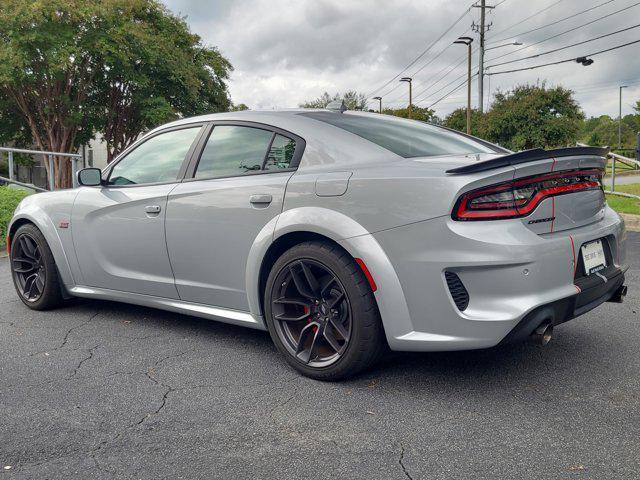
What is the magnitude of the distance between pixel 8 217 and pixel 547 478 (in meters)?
8.79

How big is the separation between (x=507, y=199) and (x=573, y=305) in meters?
0.62

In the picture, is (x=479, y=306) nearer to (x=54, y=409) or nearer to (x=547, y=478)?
(x=547, y=478)

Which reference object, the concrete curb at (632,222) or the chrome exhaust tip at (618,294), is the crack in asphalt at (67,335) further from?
the concrete curb at (632,222)

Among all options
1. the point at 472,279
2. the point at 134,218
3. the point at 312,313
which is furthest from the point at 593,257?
the point at 134,218

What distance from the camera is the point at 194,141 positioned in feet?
13.1

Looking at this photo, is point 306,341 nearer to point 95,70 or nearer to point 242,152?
point 242,152

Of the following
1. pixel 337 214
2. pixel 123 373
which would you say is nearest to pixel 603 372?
pixel 337 214

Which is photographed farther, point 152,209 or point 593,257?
point 152,209

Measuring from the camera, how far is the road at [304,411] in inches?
92.1

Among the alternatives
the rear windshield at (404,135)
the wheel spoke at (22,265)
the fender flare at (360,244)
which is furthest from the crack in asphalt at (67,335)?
the rear windshield at (404,135)

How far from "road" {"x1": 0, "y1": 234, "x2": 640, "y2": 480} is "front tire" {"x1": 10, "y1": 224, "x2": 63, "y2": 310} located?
0.69 metres

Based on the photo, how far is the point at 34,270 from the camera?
497cm

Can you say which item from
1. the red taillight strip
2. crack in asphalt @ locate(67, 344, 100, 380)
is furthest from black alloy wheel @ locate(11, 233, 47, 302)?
the red taillight strip

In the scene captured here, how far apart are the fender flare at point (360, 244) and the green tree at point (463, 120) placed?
3465 centimetres
